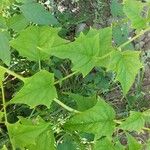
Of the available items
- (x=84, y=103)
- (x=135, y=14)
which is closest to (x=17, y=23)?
(x=84, y=103)

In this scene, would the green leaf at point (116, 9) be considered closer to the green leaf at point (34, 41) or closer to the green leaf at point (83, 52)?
the green leaf at point (34, 41)

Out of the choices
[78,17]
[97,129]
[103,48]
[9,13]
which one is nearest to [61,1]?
[78,17]

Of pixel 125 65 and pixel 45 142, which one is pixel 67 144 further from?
pixel 125 65

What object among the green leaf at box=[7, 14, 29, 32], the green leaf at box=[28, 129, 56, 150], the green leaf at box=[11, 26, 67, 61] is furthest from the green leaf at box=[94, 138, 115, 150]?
the green leaf at box=[7, 14, 29, 32]

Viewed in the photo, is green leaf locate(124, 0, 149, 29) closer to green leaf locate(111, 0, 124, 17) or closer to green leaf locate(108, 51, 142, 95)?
green leaf locate(108, 51, 142, 95)

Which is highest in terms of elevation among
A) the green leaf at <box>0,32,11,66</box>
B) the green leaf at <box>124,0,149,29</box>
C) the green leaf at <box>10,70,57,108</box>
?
the green leaf at <box>124,0,149,29</box>

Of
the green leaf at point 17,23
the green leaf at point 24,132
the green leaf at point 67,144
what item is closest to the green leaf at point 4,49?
the green leaf at point 17,23

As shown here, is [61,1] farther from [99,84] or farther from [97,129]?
[97,129]
